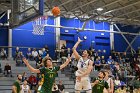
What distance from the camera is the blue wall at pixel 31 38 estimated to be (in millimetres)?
30864

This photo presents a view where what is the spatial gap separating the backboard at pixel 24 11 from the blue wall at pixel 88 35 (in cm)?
1736

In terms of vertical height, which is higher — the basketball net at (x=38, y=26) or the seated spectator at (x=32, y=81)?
the basketball net at (x=38, y=26)

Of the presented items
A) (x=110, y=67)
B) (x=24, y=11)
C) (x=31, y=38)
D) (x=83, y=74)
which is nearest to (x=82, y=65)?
(x=83, y=74)

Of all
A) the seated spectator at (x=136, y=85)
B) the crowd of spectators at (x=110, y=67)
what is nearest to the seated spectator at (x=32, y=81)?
the crowd of spectators at (x=110, y=67)

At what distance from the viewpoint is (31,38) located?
3142cm

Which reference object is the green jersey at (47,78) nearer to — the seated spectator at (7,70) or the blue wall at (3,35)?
the seated spectator at (7,70)

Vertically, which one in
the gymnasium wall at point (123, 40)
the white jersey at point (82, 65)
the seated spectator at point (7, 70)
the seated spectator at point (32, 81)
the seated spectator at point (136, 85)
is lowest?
the seated spectator at point (136, 85)

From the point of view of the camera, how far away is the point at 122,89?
23281 mm

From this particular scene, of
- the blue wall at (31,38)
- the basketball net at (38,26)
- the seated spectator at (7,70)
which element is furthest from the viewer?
the blue wall at (31,38)

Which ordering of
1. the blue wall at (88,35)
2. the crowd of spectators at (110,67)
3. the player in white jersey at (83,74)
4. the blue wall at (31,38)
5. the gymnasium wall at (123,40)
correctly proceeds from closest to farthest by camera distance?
the player in white jersey at (83,74)
the crowd of spectators at (110,67)
the blue wall at (31,38)
the blue wall at (88,35)
the gymnasium wall at (123,40)

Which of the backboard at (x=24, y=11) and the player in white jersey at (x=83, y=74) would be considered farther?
the backboard at (x=24, y=11)

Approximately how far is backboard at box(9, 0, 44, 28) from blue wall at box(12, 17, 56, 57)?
14.7 metres

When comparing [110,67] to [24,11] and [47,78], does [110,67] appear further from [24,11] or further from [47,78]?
[47,78]

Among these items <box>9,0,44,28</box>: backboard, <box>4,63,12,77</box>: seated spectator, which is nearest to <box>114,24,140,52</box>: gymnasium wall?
<box>4,63,12,77</box>: seated spectator
